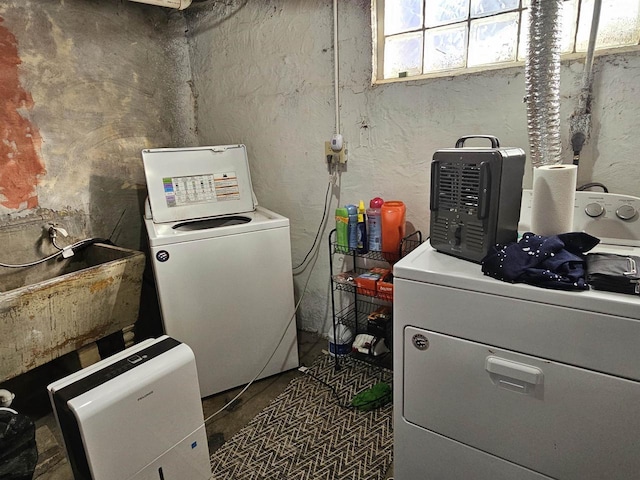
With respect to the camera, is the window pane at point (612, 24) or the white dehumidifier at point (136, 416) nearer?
the white dehumidifier at point (136, 416)

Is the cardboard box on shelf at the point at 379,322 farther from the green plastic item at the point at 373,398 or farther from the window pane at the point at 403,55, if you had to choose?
the window pane at the point at 403,55

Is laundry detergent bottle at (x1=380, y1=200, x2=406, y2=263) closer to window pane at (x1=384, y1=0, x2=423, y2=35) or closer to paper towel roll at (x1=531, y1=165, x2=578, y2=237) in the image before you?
paper towel roll at (x1=531, y1=165, x2=578, y2=237)

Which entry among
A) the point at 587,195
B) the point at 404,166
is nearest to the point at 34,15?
the point at 404,166

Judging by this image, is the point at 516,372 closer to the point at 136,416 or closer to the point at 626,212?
the point at 626,212

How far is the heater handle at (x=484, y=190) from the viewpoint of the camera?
105 centimetres

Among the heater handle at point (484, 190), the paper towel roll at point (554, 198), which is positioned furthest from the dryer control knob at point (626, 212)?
the heater handle at point (484, 190)

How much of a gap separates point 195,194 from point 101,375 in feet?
3.44

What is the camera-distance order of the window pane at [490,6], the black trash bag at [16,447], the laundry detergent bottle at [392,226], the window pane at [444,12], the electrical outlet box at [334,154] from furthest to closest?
the electrical outlet box at [334,154]
the laundry detergent bottle at [392,226]
the window pane at [444,12]
the window pane at [490,6]
the black trash bag at [16,447]

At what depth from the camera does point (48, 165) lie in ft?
6.46

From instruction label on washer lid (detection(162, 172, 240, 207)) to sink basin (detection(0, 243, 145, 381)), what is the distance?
355mm

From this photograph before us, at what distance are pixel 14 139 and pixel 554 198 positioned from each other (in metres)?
2.29

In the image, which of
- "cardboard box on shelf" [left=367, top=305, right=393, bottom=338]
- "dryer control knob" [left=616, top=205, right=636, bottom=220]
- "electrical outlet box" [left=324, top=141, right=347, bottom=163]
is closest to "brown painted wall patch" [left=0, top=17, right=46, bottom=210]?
"electrical outlet box" [left=324, top=141, right=347, bottom=163]

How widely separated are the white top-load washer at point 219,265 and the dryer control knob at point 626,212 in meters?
1.31

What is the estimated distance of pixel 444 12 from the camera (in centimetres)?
171
